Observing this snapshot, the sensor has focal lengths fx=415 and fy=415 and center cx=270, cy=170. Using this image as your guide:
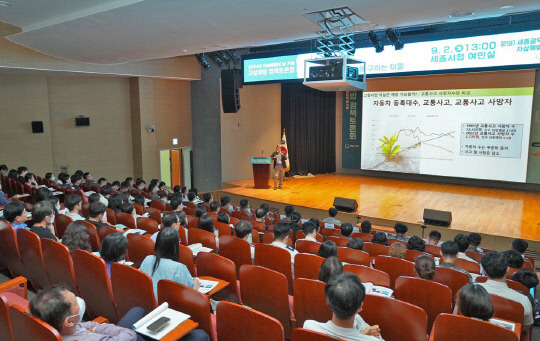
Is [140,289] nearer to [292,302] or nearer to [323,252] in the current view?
[292,302]

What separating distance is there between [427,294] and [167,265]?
1.82 meters

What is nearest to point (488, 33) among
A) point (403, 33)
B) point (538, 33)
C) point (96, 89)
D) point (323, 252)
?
point (538, 33)

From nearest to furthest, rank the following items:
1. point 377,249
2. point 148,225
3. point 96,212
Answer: point 96,212 → point 148,225 → point 377,249

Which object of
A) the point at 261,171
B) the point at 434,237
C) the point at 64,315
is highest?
the point at 64,315

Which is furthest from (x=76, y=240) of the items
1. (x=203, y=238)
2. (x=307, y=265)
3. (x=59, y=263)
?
(x=307, y=265)

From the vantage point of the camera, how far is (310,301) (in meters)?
2.73

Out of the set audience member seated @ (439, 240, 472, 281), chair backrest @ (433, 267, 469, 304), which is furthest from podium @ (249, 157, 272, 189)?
chair backrest @ (433, 267, 469, 304)

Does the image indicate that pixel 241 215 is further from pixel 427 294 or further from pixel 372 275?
pixel 427 294

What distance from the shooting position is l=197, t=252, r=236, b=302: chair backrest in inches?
120

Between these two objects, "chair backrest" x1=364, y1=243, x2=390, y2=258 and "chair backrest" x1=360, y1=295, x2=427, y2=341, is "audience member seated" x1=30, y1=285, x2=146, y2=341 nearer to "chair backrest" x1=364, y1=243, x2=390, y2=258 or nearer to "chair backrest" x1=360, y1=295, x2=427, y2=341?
"chair backrest" x1=360, y1=295, x2=427, y2=341

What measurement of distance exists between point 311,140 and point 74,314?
41.5ft

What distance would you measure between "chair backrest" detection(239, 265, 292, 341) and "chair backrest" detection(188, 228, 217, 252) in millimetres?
1207

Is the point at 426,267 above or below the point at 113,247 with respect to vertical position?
below

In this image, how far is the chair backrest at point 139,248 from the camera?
3591 millimetres
